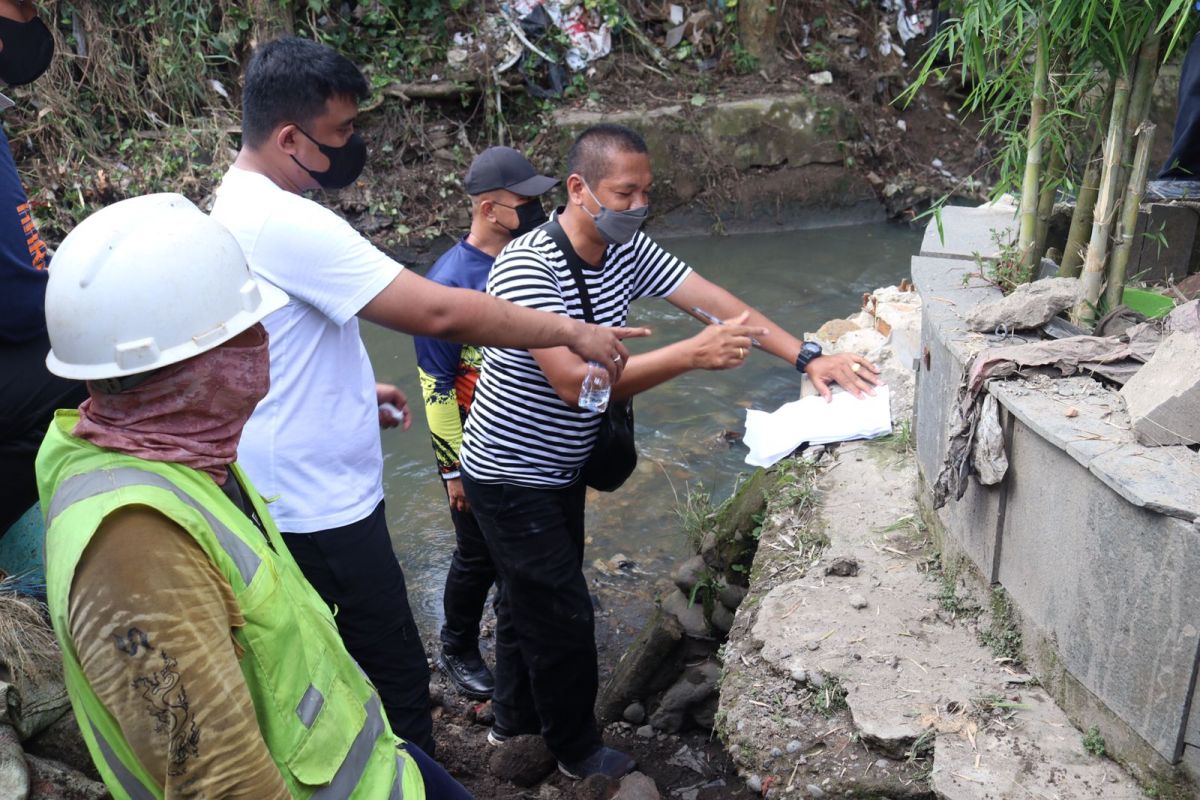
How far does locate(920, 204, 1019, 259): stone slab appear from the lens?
13.0 feet

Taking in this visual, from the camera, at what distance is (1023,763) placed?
246cm

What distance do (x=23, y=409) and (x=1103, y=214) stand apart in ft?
10.1

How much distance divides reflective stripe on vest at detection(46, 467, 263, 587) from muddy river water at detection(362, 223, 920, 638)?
11.0 feet

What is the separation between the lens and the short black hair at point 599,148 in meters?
3.02

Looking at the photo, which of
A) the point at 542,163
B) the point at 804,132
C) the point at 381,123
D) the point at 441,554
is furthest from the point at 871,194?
the point at 441,554

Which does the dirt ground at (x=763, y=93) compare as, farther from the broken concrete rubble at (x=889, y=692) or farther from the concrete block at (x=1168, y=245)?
the broken concrete rubble at (x=889, y=692)

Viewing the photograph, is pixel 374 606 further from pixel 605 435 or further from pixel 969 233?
pixel 969 233

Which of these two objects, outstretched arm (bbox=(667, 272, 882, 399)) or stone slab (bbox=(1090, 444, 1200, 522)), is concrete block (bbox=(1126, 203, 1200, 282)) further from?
stone slab (bbox=(1090, 444, 1200, 522))

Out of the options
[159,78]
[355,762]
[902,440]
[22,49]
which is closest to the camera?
[355,762]

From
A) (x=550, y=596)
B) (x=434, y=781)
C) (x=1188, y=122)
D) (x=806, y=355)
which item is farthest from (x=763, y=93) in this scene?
(x=434, y=781)

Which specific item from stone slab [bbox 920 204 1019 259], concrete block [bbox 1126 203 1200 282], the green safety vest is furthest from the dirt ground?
the green safety vest

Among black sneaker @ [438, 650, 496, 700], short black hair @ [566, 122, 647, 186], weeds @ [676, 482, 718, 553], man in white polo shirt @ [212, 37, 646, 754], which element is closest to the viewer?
man in white polo shirt @ [212, 37, 646, 754]

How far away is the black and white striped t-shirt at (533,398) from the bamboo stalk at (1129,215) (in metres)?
1.54

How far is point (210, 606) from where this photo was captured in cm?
144
